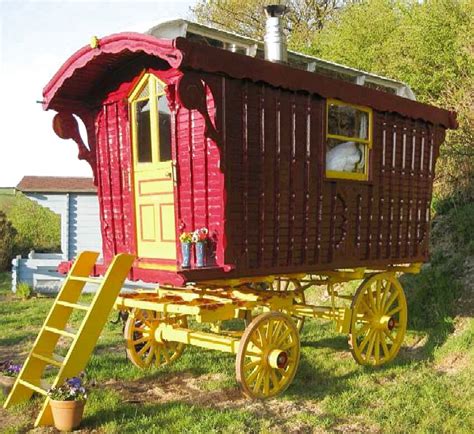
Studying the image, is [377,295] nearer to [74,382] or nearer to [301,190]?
[301,190]

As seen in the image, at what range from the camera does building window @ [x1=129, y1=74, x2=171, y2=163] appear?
695 cm

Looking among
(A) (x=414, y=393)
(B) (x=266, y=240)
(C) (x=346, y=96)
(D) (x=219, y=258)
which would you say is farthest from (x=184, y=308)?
(C) (x=346, y=96)

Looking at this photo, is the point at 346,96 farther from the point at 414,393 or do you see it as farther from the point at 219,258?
the point at 414,393

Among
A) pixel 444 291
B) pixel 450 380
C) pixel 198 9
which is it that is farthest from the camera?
pixel 198 9

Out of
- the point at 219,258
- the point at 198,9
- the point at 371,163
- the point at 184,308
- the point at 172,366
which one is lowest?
the point at 172,366

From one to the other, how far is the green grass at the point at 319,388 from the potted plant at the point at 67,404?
0.20m

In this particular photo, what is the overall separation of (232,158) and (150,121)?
1.34 m

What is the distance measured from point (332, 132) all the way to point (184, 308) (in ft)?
9.26

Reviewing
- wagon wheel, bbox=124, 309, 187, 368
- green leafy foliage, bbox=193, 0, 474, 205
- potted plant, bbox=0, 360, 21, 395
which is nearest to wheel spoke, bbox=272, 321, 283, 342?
wagon wheel, bbox=124, 309, 187, 368

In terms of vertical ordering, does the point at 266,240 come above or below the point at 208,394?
above

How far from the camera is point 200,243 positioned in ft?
20.5

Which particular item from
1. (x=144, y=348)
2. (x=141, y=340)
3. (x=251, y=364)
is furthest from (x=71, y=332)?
(x=251, y=364)

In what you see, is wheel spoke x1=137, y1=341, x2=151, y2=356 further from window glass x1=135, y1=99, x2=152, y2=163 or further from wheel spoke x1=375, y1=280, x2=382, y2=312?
wheel spoke x1=375, y1=280, x2=382, y2=312

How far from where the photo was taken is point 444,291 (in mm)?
10125
